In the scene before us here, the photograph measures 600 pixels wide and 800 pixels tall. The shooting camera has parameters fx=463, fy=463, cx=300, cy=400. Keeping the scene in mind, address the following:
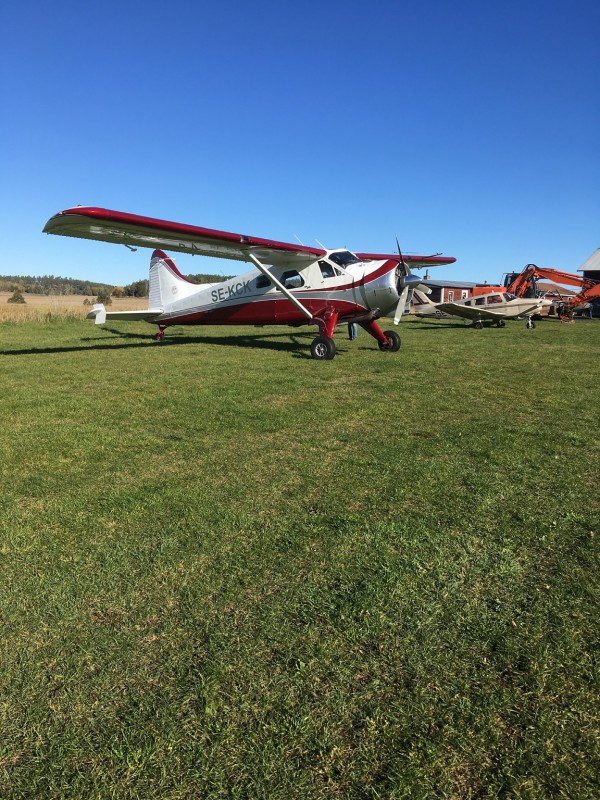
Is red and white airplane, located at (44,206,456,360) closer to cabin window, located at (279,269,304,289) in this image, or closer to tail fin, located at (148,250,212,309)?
cabin window, located at (279,269,304,289)

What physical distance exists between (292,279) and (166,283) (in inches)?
226

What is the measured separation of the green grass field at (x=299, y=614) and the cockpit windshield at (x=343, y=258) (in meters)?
7.95

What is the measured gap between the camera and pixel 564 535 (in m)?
2.71

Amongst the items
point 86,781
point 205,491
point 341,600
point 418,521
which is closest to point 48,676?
point 86,781

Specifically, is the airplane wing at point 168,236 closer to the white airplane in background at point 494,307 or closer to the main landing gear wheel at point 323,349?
the main landing gear wheel at point 323,349

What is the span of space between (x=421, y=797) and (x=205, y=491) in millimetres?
2342

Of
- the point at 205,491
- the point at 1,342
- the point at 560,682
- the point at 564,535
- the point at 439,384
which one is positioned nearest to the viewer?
the point at 560,682

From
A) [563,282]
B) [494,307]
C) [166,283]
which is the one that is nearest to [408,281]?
[166,283]

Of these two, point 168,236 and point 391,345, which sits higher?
point 168,236

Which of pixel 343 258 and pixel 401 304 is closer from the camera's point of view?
pixel 401 304

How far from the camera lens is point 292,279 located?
12367 mm

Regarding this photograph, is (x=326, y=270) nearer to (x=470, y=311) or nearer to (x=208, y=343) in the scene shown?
(x=208, y=343)

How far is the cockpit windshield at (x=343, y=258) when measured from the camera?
39.0 feet

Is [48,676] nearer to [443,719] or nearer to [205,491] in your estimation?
[443,719]
